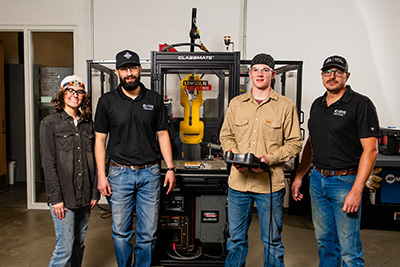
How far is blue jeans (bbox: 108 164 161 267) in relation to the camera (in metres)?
1.92

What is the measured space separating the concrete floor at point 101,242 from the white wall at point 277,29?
1.57 m

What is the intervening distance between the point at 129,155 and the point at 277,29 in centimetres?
258

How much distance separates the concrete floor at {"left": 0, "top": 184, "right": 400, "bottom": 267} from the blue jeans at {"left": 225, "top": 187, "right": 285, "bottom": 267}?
0.63 meters

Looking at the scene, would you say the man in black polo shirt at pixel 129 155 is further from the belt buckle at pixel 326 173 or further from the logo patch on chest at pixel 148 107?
the belt buckle at pixel 326 173

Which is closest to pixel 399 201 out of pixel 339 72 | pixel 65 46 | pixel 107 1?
pixel 339 72

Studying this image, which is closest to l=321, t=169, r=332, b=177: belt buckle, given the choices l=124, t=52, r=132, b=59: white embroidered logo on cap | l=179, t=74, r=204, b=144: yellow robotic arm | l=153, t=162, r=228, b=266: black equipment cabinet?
l=153, t=162, r=228, b=266: black equipment cabinet

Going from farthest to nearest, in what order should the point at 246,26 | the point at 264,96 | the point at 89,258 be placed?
1. the point at 246,26
2. the point at 89,258
3. the point at 264,96

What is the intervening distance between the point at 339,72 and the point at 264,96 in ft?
1.51

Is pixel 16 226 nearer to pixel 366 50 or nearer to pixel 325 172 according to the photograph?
pixel 325 172

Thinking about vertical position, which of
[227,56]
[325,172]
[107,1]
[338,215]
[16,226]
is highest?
[107,1]

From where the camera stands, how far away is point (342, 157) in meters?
1.74

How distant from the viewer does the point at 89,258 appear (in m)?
2.51

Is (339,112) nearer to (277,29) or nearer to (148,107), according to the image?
(148,107)

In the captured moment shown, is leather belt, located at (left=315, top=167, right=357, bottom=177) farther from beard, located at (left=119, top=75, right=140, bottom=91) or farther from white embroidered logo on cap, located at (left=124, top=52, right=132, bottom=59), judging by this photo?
white embroidered logo on cap, located at (left=124, top=52, right=132, bottom=59)
